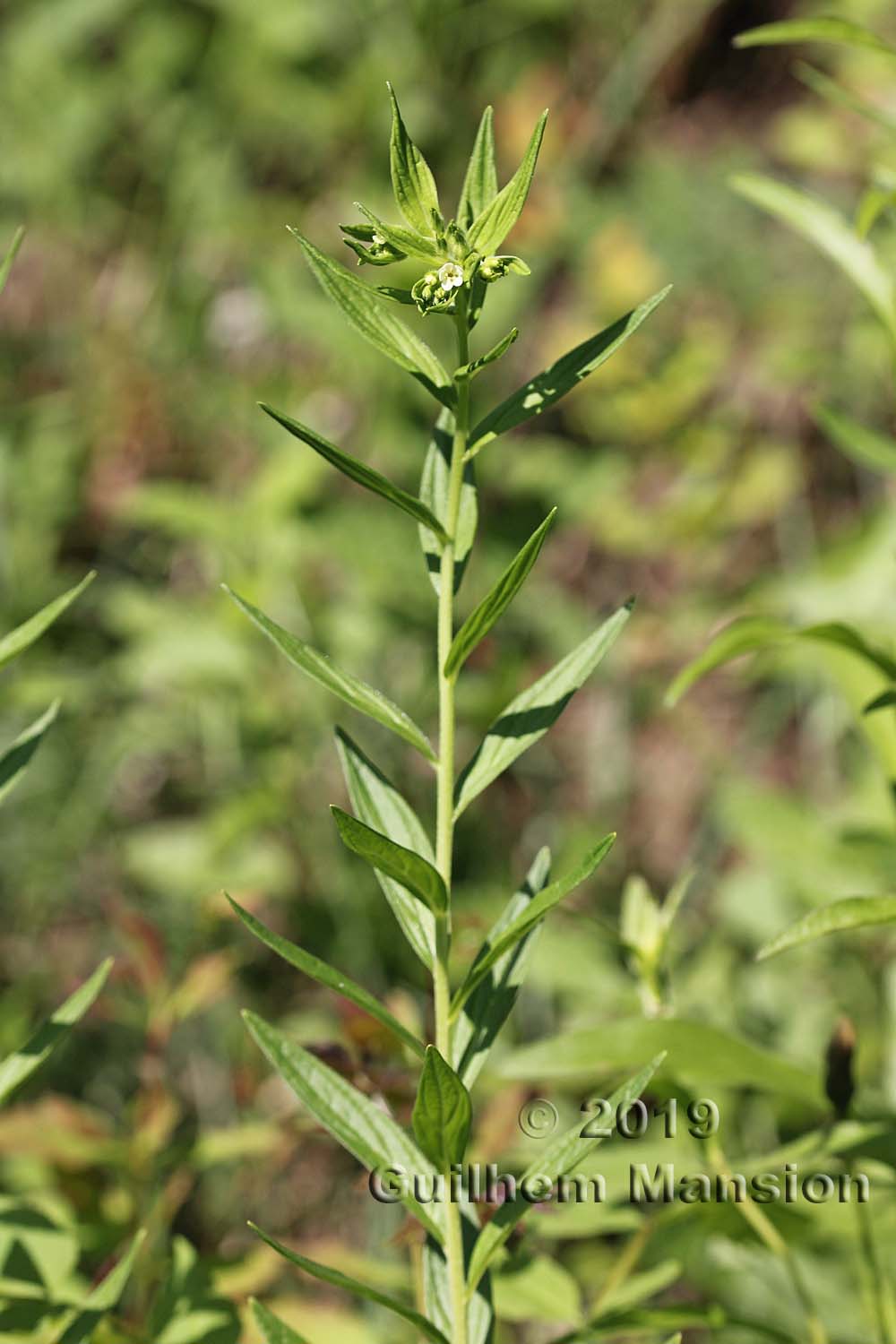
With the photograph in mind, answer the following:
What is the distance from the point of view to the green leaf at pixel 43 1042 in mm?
630

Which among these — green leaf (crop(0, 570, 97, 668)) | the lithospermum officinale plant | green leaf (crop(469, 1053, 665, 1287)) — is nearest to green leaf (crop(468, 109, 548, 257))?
the lithospermum officinale plant

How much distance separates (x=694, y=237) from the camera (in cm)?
271

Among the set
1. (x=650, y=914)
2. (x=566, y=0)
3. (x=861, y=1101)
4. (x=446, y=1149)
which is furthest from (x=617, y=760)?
(x=566, y=0)

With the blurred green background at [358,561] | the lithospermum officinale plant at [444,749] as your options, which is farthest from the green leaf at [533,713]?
the blurred green background at [358,561]

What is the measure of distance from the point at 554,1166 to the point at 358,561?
1.31 m

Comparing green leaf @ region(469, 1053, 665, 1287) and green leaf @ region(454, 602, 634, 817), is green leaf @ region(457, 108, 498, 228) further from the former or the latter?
green leaf @ region(469, 1053, 665, 1287)

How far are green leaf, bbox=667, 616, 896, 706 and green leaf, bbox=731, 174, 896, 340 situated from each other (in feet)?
0.74

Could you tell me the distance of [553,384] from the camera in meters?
0.59

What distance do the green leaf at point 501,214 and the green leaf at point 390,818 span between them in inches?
9.5

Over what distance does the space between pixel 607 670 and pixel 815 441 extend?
0.74 metres

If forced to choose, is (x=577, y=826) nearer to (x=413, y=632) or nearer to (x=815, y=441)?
(x=413, y=632)

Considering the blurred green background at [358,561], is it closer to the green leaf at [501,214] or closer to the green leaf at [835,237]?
the green leaf at [835,237]

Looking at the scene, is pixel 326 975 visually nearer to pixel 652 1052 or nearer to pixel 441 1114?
pixel 441 1114

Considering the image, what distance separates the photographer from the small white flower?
54 cm
